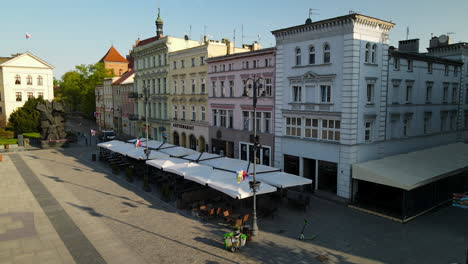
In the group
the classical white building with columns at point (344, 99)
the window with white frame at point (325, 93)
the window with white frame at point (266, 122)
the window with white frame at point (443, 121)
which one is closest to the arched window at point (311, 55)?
the classical white building with columns at point (344, 99)

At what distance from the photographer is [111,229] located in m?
17.5

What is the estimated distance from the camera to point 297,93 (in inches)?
1030

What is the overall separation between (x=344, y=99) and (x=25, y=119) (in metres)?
58.7

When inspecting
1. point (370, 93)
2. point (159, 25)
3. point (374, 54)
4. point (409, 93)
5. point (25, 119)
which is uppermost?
point (159, 25)

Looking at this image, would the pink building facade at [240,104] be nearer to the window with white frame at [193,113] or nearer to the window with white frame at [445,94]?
the window with white frame at [193,113]

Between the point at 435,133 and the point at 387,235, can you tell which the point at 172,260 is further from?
the point at 435,133

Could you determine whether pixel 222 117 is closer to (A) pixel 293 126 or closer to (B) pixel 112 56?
(A) pixel 293 126

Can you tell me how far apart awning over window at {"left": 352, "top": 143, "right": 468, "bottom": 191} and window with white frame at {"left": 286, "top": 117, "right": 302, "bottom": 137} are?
19.0ft

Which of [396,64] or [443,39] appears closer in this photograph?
[396,64]

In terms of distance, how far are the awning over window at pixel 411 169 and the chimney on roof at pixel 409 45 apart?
35.0 ft

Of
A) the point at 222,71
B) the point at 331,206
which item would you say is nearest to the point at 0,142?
the point at 222,71

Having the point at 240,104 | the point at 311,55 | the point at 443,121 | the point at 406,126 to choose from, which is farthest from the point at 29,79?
the point at 443,121

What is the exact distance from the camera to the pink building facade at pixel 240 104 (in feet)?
95.5

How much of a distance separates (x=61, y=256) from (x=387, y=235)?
15.6 metres
